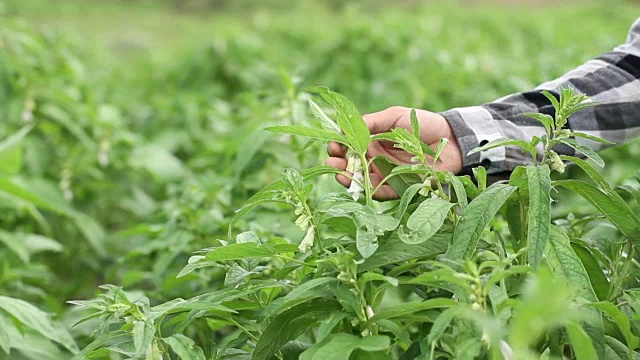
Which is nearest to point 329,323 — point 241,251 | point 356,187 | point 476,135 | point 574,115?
point 241,251

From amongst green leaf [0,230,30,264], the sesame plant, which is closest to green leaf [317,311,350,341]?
the sesame plant

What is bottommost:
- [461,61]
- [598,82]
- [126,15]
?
[126,15]

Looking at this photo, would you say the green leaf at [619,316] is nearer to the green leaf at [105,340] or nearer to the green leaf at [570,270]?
the green leaf at [570,270]

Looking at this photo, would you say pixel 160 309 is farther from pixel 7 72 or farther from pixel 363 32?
pixel 363 32

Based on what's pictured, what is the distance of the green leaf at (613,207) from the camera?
1.01 metres

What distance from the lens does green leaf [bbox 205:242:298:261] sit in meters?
0.94

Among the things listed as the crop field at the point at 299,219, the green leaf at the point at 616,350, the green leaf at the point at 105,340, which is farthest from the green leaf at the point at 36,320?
the green leaf at the point at 616,350

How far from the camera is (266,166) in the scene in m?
1.86

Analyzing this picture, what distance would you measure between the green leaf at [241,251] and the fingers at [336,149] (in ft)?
Result: 0.86

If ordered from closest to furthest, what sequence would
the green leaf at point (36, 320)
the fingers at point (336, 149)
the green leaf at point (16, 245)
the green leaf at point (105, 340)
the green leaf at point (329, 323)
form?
the green leaf at point (329, 323), the green leaf at point (105, 340), the fingers at point (336, 149), the green leaf at point (36, 320), the green leaf at point (16, 245)

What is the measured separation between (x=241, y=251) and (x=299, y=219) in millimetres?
75

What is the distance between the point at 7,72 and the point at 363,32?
190 cm

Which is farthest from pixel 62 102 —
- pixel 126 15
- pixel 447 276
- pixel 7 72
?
pixel 126 15

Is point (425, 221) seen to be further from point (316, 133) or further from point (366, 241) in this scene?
point (316, 133)
